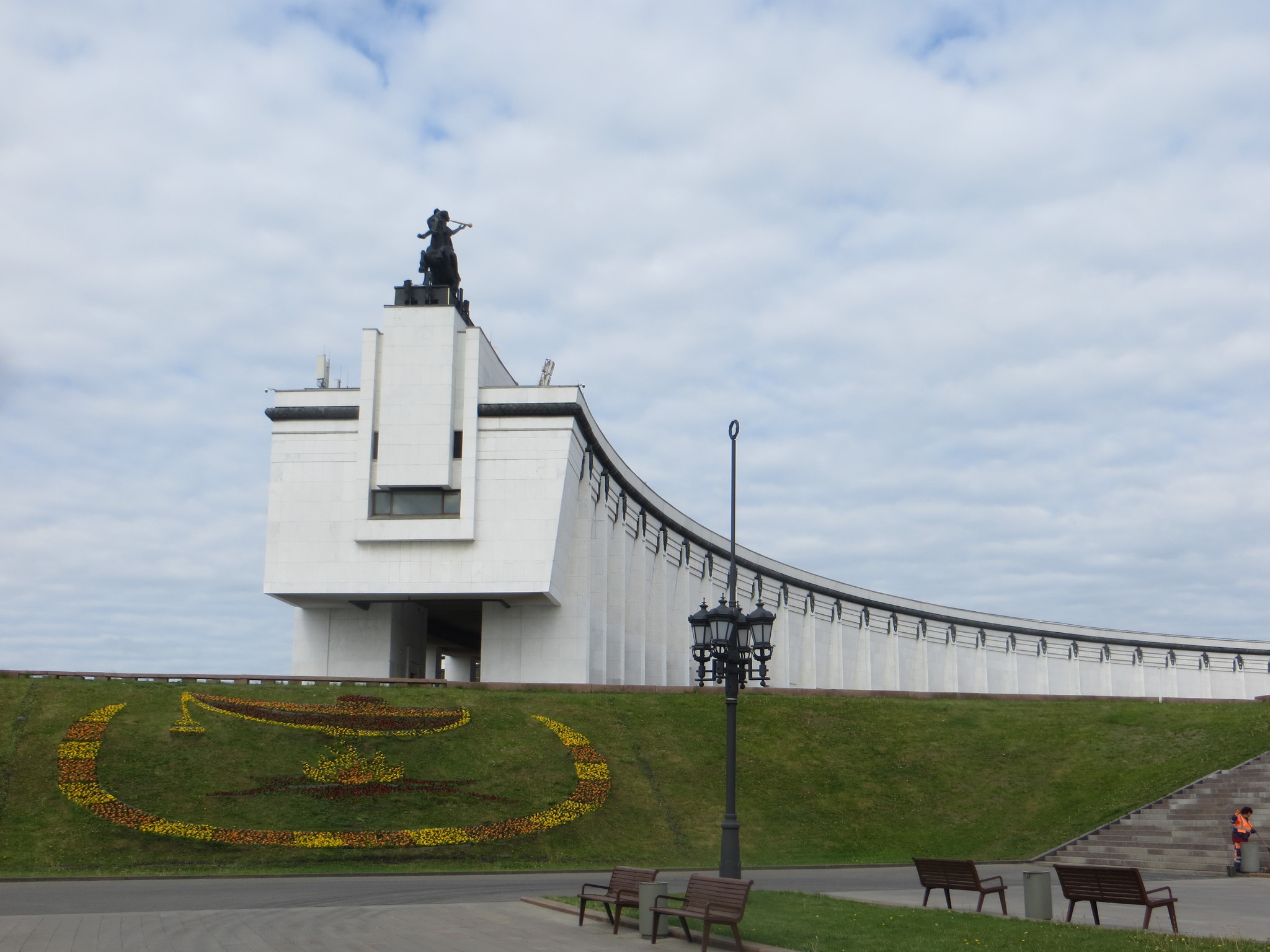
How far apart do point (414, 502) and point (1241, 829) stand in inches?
1304

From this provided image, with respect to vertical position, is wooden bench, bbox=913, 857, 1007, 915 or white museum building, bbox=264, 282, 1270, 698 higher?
white museum building, bbox=264, 282, 1270, 698

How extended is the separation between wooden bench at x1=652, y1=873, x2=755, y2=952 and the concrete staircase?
1751 centimetres

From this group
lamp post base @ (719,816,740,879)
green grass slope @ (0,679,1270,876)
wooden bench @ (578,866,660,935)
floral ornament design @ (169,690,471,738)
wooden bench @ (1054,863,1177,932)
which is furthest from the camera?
floral ornament design @ (169,690,471,738)

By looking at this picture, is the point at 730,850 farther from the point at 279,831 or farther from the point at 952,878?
the point at 279,831

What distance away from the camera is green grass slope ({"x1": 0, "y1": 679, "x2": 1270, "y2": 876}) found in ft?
93.4

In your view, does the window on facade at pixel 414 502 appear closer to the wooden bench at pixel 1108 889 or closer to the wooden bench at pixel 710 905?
the wooden bench at pixel 710 905

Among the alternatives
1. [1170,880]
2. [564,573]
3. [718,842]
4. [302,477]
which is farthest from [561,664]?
[1170,880]

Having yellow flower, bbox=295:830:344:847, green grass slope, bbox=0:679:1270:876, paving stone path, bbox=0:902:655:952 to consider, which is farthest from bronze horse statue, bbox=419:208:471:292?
paving stone path, bbox=0:902:655:952

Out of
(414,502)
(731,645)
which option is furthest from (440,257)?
(731,645)

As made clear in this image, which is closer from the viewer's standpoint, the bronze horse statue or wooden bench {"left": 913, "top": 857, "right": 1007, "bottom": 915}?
wooden bench {"left": 913, "top": 857, "right": 1007, "bottom": 915}

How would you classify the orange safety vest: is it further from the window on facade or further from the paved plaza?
the window on facade

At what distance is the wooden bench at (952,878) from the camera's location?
1797cm

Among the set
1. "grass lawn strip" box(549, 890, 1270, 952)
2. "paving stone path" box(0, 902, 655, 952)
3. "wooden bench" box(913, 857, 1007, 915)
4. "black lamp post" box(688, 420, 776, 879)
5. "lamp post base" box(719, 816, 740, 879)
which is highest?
"black lamp post" box(688, 420, 776, 879)

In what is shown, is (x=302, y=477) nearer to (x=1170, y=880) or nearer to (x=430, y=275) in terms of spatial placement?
(x=430, y=275)
